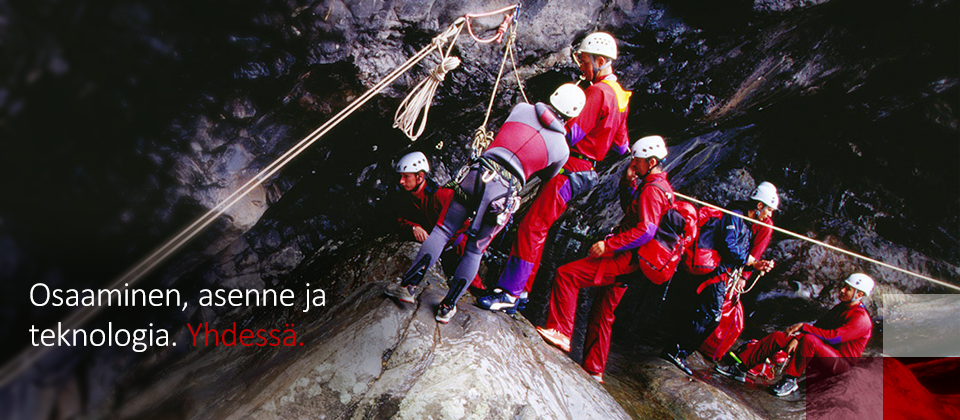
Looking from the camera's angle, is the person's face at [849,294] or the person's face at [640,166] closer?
the person's face at [640,166]

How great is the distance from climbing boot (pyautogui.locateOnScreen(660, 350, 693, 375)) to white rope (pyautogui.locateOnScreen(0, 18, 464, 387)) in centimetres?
A: 415

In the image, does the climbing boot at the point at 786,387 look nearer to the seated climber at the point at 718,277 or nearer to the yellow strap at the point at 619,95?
the seated climber at the point at 718,277

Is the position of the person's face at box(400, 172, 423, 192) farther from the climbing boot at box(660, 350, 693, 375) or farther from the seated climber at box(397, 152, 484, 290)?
the climbing boot at box(660, 350, 693, 375)

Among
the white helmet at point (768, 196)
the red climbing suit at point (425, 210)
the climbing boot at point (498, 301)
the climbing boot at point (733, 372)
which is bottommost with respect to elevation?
the climbing boot at point (733, 372)

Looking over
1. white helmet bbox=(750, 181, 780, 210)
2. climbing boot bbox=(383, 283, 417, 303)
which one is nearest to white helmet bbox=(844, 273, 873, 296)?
white helmet bbox=(750, 181, 780, 210)

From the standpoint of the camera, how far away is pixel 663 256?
168 inches

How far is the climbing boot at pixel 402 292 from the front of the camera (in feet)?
11.0

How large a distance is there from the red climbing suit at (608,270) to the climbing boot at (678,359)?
1.10m

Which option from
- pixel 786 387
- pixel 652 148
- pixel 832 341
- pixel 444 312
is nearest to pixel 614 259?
pixel 652 148

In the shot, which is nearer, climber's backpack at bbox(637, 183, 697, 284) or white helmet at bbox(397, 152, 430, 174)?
white helmet at bbox(397, 152, 430, 174)

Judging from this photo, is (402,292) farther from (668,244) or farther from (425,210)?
(668,244)

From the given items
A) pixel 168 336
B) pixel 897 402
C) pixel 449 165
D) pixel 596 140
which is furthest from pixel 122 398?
pixel 897 402

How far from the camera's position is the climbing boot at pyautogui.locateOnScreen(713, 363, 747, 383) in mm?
4973

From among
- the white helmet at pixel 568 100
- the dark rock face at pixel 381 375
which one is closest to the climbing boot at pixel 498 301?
the dark rock face at pixel 381 375
